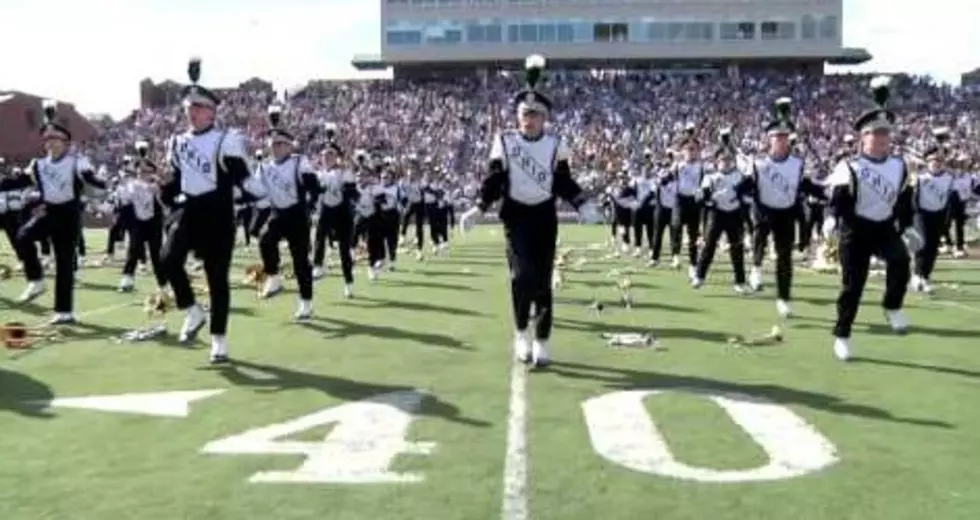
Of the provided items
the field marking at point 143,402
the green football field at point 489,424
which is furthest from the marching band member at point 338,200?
the field marking at point 143,402

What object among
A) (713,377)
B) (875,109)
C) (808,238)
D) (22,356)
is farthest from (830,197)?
(808,238)

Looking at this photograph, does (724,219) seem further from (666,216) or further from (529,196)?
(529,196)

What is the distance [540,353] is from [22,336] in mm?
5068

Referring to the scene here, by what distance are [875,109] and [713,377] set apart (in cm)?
283

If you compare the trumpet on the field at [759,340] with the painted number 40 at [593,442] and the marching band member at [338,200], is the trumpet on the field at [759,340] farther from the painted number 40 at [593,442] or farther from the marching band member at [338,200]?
the marching band member at [338,200]

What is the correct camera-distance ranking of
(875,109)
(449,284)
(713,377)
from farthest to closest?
(449,284)
(875,109)
(713,377)

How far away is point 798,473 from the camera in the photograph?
6527 mm

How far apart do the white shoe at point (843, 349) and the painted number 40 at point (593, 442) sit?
235 centimetres

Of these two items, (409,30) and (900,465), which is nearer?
(900,465)

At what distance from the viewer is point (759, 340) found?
12.1 meters

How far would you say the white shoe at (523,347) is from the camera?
10531 millimetres

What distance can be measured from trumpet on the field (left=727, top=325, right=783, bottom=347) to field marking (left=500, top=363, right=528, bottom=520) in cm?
306

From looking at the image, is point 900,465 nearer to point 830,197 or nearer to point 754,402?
point 754,402

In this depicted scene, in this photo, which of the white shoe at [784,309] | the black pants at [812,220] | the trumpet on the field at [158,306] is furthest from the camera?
the black pants at [812,220]
